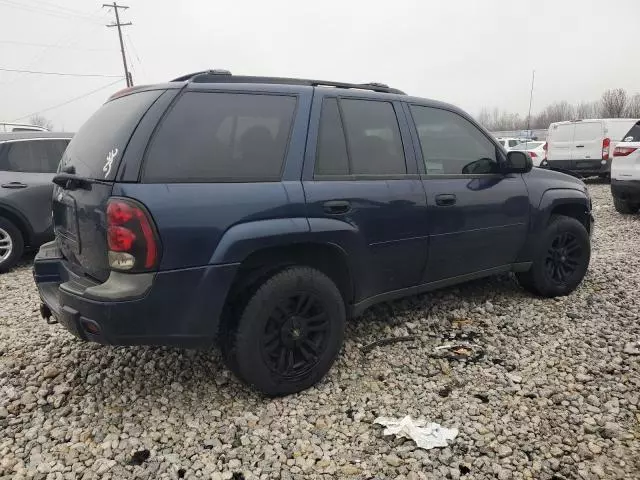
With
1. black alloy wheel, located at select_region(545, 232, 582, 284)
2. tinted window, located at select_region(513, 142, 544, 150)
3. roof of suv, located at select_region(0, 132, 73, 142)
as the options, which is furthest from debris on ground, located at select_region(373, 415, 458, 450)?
tinted window, located at select_region(513, 142, 544, 150)

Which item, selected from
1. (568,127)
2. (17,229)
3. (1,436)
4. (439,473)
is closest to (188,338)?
(1,436)

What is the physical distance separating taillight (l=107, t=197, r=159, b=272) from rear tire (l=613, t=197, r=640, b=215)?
30.0ft

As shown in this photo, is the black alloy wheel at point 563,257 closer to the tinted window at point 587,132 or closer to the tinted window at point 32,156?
the tinted window at point 32,156

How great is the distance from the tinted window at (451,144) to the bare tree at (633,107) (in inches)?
2203

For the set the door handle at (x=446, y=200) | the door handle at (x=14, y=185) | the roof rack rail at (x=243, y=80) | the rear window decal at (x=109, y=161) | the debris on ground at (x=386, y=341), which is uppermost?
the roof rack rail at (x=243, y=80)

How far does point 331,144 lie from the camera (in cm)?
302

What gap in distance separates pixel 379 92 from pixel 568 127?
1306cm

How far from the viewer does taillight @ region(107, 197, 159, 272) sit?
7.64ft

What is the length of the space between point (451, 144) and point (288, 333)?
1.98 m

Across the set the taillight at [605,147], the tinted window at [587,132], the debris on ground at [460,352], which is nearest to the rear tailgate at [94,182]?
the debris on ground at [460,352]

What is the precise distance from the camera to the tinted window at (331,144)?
2.96 meters

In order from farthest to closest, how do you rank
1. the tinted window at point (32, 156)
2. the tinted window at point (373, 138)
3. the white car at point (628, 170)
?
the white car at point (628, 170) → the tinted window at point (32, 156) → the tinted window at point (373, 138)

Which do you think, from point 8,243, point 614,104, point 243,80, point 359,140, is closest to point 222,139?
point 243,80

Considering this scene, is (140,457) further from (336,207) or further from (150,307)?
(336,207)
